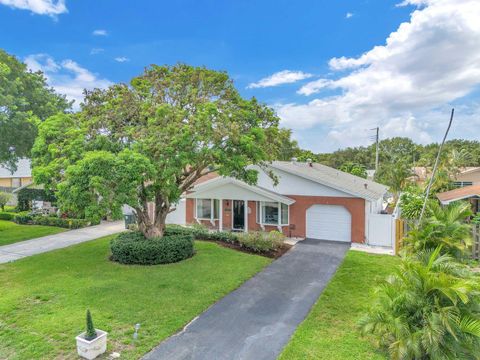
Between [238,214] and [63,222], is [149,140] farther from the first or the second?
[63,222]

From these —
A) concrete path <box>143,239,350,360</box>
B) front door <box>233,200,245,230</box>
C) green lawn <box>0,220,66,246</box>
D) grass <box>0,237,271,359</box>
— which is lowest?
concrete path <box>143,239,350,360</box>

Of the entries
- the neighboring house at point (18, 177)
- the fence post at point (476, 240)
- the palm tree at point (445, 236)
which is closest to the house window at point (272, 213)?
the palm tree at point (445, 236)

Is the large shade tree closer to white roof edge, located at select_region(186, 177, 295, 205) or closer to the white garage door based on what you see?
white roof edge, located at select_region(186, 177, 295, 205)

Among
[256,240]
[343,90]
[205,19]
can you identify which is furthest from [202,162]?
[343,90]

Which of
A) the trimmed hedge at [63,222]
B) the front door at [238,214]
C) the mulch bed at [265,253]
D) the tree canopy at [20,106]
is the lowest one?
the mulch bed at [265,253]

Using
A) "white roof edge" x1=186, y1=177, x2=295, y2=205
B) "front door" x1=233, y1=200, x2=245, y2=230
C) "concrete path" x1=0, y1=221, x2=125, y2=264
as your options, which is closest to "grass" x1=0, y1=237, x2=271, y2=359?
"concrete path" x1=0, y1=221, x2=125, y2=264

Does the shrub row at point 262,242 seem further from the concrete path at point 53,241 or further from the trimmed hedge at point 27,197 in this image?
the trimmed hedge at point 27,197

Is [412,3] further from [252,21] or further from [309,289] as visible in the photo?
[309,289]

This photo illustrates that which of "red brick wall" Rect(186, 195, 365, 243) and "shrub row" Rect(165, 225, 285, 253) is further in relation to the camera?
"red brick wall" Rect(186, 195, 365, 243)
